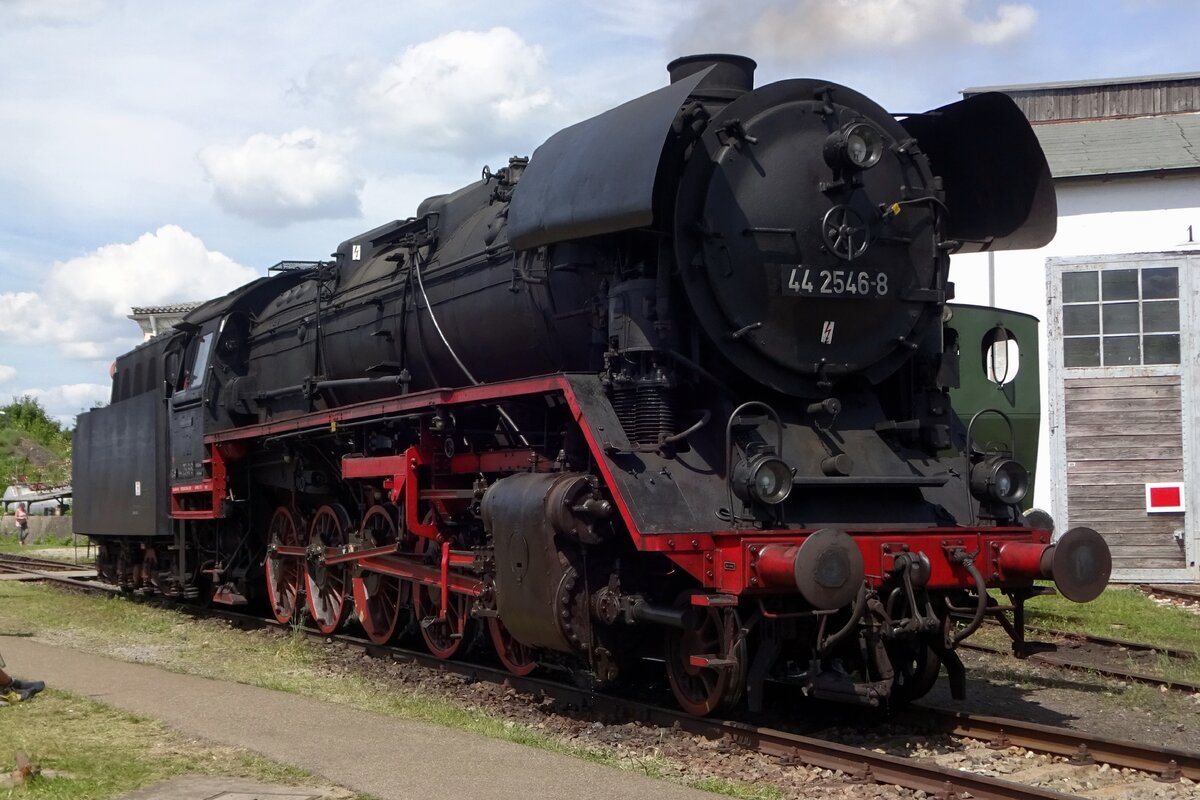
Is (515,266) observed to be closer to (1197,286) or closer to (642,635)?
(642,635)

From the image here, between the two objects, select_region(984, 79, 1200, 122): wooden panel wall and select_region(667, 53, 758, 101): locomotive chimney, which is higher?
select_region(984, 79, 1200, 122): wooden panel wall

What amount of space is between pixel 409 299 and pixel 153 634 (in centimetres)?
515

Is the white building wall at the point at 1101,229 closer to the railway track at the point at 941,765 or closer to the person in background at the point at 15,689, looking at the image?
the railway track at the point at 941,765

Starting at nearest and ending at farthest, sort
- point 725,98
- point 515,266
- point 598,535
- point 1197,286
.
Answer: point 598,535, point 725,98, point 515,266, point 1197,286

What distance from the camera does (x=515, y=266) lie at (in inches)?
332

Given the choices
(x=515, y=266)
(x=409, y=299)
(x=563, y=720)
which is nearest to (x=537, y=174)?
(x=515, y=266)

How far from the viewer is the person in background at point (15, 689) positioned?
798cm

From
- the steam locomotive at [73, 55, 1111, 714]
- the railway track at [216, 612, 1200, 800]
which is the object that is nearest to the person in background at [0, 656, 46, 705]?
the steam locomotive at [73, 55, 1111, 714]

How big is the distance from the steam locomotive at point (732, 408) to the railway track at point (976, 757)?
247 millimetres

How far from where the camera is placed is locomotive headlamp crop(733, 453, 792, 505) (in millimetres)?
6742

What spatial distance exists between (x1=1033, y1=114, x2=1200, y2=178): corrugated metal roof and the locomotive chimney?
10693 millimetres

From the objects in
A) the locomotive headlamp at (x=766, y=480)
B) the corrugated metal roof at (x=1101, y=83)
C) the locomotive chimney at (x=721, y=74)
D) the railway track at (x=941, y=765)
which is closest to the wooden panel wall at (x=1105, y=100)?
the corrugated metal roof at (x=1101, y=83)

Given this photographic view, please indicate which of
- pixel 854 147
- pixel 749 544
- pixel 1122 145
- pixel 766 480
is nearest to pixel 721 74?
pixel 854 147

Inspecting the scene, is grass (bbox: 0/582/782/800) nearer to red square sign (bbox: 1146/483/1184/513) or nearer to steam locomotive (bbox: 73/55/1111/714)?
steam locomotive (bbox: 73/55/1111/714)
